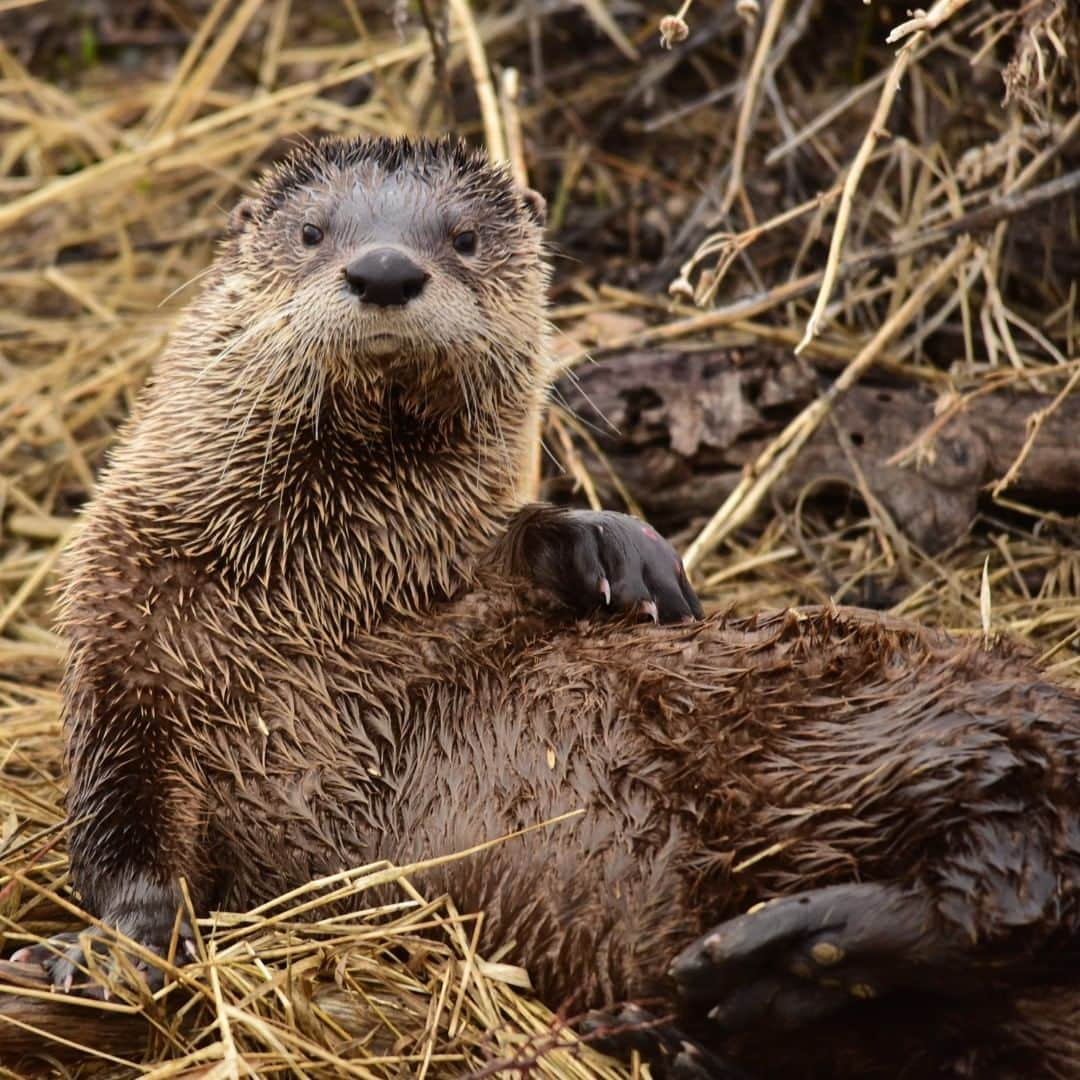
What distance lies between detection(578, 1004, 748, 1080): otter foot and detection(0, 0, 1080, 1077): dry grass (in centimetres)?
5

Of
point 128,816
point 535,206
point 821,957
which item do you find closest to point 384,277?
point 535,206

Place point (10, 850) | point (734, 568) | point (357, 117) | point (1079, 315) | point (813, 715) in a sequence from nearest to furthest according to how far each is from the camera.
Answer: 1. point (813, 715)
2. point (10, 850)
3. point (734, 568)
4. point (1079, 315)
5. point (357, 117)

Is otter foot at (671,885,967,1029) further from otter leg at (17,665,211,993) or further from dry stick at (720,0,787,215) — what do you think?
dry stick at (720,0,787,215)

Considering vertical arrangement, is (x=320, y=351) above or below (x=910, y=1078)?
above

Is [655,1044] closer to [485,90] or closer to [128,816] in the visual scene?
[128,816]

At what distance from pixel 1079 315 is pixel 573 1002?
8.94 feet

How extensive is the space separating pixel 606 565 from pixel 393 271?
2.01 ft

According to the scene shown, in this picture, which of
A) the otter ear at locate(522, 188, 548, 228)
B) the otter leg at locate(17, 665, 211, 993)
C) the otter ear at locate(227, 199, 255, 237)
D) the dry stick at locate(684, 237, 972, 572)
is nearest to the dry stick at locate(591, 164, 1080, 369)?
the dry stick at locate(684, 237, 972, 572)

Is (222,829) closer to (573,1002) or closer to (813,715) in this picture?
(573,1002)

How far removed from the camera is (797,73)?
5309mm

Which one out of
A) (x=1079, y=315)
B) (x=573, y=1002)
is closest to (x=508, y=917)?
(x=573, y=1002)

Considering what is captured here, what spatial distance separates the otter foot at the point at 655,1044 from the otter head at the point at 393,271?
104 cm

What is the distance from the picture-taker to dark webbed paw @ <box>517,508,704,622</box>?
2.89 meters

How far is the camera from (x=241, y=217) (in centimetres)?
323
